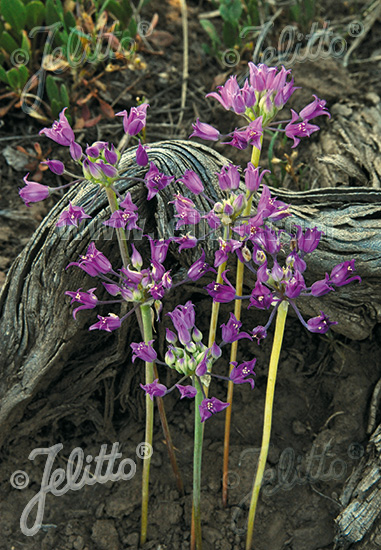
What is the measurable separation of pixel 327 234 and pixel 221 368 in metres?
0.97

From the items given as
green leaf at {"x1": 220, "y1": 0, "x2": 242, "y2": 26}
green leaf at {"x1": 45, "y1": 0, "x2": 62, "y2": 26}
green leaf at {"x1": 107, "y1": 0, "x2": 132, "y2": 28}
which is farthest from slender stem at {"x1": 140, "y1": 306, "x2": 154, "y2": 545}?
green leaf at {"x1": 220, "y1": 0, "x2": 242, "y2": 26}

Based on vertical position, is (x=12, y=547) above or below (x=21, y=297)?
below

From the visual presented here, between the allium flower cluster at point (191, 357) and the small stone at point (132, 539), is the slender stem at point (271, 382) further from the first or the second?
the small stone at point (132, 539)

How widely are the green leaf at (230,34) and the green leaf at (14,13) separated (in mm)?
1329

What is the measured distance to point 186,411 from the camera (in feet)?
12.0

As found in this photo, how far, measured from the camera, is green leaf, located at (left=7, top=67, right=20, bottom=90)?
421 centimetres

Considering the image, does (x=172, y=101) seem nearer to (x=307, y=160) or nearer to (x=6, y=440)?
(x=307, y=160)

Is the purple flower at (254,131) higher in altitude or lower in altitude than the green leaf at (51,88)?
higher

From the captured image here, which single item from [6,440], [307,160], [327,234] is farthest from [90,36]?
[6,440]

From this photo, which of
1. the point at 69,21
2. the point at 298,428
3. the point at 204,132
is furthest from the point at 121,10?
the point at 298,428

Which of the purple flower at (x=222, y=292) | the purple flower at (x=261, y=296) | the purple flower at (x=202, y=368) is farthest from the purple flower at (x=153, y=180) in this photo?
the purple flower at (x=202, y=368)

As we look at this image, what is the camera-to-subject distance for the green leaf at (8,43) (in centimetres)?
435

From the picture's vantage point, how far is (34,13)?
4441 millimetres

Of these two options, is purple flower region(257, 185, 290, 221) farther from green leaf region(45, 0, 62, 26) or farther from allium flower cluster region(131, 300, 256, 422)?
green leaf region(45, 0, 62, 26)
